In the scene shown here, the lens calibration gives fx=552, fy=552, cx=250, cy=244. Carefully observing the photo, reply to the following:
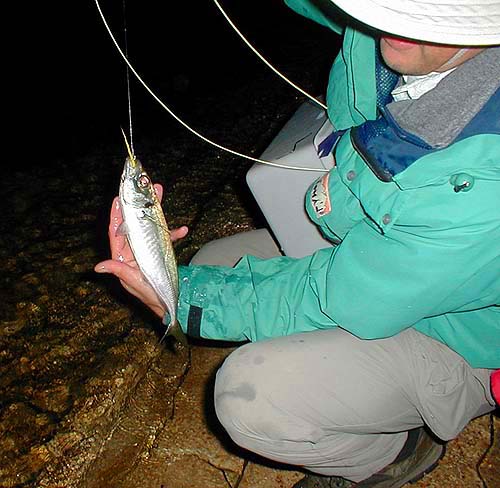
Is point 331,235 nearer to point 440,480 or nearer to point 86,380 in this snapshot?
point 440,480

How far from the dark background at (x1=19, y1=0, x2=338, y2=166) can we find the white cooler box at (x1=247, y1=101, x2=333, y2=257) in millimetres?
3035

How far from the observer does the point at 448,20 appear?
1.24 metres

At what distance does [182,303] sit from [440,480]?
1.32 meters

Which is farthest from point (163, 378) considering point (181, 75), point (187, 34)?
point (187, 34)

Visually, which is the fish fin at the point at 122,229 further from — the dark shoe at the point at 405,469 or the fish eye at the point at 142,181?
the dark shoe at the point at 405,469

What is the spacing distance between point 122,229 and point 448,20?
3.80 ft

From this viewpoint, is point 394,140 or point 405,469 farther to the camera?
point 405,469

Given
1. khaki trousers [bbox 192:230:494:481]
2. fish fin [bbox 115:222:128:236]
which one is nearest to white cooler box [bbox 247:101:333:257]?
khaki trousers [bbox 192:230:494:481]

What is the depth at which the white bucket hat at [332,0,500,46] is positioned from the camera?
124 centimetres

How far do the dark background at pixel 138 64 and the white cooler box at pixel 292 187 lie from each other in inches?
119

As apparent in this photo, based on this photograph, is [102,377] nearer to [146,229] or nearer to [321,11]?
[146,229]

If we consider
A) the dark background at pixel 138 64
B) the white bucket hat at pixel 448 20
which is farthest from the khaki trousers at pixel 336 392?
the dark background at pixel 138 64

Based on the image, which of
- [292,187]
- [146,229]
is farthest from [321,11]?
[146,229]

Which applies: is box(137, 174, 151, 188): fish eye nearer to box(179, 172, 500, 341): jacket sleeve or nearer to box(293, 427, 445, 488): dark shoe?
box(179, 172, 500, 341): jacket sleeve
